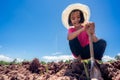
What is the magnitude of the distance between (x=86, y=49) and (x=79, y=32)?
39 centimetres

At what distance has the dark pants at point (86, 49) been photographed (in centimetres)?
402

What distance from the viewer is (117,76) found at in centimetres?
355

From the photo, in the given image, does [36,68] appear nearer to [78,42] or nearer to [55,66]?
[55,66]

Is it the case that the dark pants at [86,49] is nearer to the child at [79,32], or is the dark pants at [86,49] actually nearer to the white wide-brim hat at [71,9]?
the child at [79,32]

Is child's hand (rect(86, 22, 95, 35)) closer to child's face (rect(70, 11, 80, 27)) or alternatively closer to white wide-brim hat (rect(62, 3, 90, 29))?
child's face (rect(70, 11, 80, 27))

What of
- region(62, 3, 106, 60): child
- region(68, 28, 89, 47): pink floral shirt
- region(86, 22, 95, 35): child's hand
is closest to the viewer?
region(86, 22, 95, 35): child's hand

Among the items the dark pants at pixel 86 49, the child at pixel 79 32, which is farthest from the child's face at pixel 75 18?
the dark pants at pixel 86 49

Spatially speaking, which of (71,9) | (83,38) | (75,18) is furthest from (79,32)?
(71,9)

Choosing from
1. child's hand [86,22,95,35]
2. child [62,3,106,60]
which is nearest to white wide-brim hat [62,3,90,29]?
child [62,3,106,60]

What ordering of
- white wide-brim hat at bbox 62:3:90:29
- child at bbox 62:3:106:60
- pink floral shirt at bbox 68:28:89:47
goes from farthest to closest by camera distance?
1. white wide-brim hat at bbox 62:3:90:29
2. pink floral shirt at bbox 68:28:89:47
3. child at bbox 62:3:106:60

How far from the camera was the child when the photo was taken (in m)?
3.94

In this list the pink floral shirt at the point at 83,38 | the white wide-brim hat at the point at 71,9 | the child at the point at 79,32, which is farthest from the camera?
the white wide-brim hat at the point at 71,9

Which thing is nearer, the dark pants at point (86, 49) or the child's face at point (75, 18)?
the dark pants at point (86, 49)

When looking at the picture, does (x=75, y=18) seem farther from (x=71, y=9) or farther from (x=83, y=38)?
(x=83, y=38)
